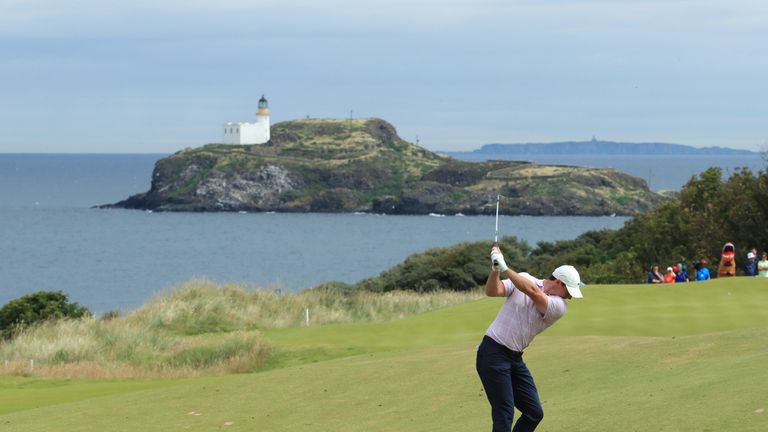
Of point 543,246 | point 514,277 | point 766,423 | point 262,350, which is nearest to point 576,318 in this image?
point 262,350

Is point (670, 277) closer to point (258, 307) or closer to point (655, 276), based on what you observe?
point (655, 276)

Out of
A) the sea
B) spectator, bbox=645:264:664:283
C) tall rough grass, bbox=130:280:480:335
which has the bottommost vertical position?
the sea

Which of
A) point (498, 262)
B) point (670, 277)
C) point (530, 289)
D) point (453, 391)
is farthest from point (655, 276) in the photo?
point (498, 262)

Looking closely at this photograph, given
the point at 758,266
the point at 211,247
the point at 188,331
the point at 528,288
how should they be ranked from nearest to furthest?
the point at 528,288 → the point at 758,266 → the point at 188,331 → the point at 211,247

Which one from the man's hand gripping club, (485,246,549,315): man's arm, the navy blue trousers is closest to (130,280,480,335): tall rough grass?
the navy blue trousers

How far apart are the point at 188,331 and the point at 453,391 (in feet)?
63.2

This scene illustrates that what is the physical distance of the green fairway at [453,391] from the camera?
14.3 meters

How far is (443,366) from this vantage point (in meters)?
19.8

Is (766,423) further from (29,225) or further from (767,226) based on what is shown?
(29,225)

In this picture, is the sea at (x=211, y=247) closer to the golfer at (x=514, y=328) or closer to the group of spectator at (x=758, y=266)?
the group of spectator at (x=758, y=266)

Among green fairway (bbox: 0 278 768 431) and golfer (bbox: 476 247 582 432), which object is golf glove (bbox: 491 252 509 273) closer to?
golfer (bbox: 476 247 582 432)

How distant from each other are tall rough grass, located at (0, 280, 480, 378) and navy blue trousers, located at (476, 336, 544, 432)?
580 inches

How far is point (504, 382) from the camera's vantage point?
37.4 ft

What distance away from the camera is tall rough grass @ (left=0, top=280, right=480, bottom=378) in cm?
2667
